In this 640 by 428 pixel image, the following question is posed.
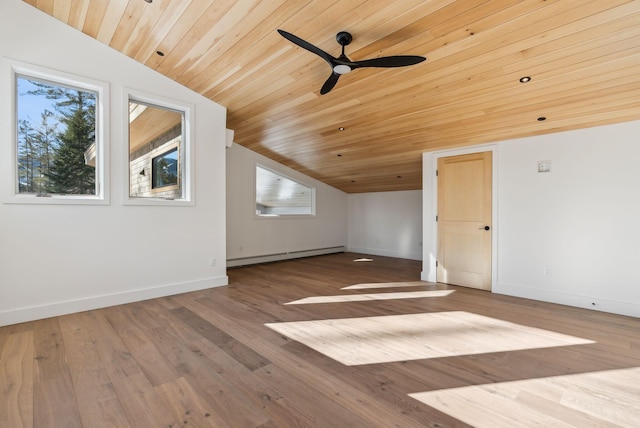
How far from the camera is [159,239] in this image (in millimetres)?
3889

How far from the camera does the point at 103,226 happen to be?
346cm

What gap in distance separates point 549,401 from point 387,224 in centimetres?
581

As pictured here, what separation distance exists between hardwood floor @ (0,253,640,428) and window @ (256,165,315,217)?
3.54m

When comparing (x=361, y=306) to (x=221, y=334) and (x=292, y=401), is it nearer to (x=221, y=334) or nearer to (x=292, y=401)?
(x=221, y=334)

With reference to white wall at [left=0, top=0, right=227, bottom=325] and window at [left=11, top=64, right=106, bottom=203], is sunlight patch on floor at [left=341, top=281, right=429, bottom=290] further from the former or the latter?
window at [left=11, top=64, right=106, bottom=203]

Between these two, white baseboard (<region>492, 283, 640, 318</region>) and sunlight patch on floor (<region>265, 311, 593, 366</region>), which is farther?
white baseboard (<region>492, 283, 640, 318</region>)

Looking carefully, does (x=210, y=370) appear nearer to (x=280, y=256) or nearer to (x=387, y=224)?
(x=280, y=256)

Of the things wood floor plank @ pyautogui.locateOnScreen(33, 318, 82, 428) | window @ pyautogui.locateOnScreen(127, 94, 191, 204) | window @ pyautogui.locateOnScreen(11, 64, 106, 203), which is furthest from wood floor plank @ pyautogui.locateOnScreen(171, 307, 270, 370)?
window @ pyautogui.locateOnScreen(11, 64, 106, 203)

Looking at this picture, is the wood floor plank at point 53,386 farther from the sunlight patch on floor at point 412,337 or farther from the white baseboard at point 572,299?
the white baseboard at point 572,299

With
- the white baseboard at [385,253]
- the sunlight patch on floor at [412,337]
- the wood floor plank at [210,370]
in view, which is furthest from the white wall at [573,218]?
the wood floor plank at [210,370]

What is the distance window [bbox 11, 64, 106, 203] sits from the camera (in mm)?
3107

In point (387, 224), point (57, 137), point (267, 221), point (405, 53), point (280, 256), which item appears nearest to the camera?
point (405, 53)

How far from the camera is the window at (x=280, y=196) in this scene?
6.65 meters

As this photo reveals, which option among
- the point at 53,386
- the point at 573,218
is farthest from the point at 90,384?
the point at 573,218
